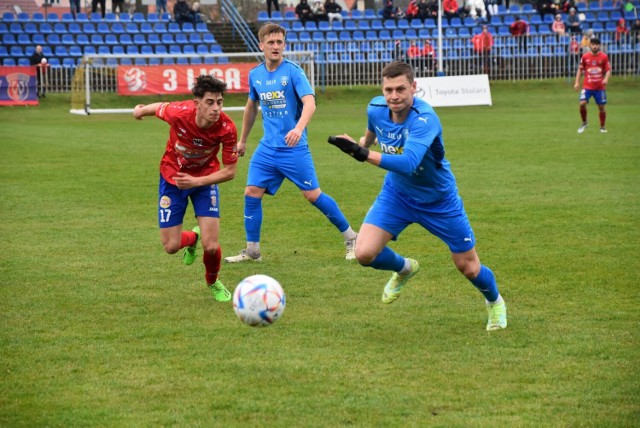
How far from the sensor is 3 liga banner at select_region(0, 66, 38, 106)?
3181 centimetres

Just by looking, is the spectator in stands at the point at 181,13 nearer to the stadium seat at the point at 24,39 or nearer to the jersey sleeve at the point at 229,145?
the stadium seat at the point at 24,39

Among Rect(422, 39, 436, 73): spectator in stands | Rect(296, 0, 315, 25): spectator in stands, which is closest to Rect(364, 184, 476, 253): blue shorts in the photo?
Rect(422, 39, 436, 73): spectator in stands

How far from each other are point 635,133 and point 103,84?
17.0m

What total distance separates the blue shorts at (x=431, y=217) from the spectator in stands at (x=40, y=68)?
27.7 metres

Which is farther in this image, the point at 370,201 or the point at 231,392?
the point at 370,201

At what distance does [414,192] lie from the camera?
7.05m

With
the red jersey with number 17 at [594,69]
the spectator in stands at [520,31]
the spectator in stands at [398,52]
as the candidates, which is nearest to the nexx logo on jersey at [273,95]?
the red jersey with number 17 at [594,69]

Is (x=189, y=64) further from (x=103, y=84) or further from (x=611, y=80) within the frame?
(x=611, y=80)

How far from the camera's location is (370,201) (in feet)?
44.9

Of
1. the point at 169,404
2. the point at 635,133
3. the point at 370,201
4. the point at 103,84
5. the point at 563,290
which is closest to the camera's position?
the point at 169,404

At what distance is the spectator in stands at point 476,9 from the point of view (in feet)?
131

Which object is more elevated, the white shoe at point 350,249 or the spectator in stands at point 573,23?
the spectator in stands at point 573,23

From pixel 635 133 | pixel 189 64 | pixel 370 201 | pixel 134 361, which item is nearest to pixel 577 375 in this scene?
pixel 134 361

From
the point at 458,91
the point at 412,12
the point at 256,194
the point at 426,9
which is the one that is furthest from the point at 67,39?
the point at 256,194
